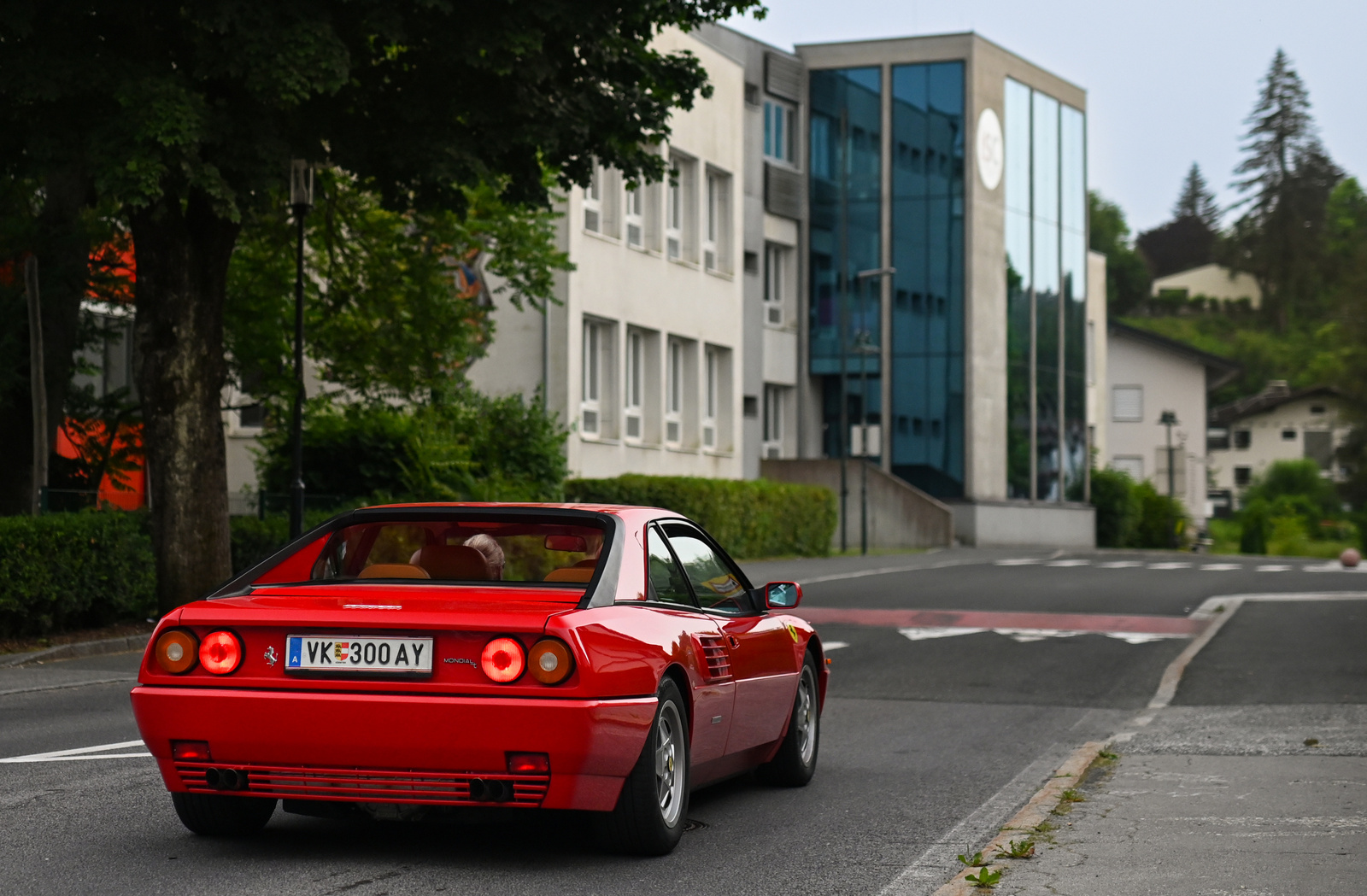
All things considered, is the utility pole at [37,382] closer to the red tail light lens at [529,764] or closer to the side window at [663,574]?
the side window at [663,574]

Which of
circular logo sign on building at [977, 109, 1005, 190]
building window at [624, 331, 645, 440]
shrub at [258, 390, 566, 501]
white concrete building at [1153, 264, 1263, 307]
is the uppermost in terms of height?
white concrete building at [1153, 264, 1263, 307]

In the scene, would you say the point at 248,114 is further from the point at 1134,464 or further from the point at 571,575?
the point at 1134,464

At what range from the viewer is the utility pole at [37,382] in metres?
20.1

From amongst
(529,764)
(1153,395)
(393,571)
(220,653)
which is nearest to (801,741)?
(393,571)

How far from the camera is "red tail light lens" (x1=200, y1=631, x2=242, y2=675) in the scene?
6.46 m

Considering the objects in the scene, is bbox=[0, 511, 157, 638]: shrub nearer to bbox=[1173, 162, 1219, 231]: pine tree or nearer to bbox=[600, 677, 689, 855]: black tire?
bbox=[600, 677, 689, 855]: black tire

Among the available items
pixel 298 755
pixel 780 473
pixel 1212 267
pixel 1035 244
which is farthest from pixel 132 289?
pixel 1212 267

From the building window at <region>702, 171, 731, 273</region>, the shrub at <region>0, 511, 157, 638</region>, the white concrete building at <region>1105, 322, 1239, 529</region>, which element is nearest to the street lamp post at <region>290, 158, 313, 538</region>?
the shrub at <region>0, 511, 157, 638</region>

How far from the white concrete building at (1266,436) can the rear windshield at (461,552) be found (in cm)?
10547

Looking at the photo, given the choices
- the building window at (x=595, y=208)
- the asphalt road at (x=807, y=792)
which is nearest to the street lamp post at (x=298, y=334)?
the asphalt road at (x=807, y=792)

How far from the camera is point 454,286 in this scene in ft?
77.8

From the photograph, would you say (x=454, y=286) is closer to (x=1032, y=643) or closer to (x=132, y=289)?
(x=132, y=289)

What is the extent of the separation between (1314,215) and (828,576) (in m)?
100

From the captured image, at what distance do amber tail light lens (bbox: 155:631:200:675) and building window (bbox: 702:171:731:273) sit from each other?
37402 millimetres
